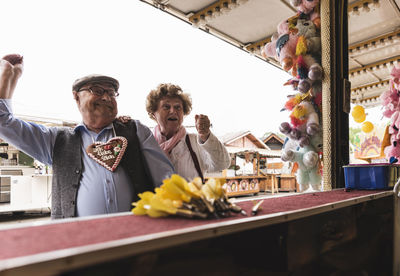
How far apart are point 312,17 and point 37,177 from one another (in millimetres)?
7146

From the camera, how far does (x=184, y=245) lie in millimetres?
700

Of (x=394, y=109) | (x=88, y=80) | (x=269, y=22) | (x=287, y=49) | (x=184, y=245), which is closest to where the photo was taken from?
(x=184, y=245)

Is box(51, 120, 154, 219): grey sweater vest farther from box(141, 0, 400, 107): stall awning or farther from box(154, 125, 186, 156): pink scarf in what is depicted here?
box(141, 0, 400, 107): stall awning

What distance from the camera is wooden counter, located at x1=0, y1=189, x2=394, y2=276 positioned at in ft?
1.75

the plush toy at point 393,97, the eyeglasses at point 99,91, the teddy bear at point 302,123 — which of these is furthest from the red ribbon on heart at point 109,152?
the plush toy at point 393,97

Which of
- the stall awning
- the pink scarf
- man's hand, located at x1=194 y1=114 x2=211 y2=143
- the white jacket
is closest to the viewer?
man's hand, located at x1=194 y1=114 x2=211 y2=143

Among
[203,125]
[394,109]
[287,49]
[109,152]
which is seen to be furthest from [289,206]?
[394,109]

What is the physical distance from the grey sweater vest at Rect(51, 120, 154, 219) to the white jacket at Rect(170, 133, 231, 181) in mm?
324

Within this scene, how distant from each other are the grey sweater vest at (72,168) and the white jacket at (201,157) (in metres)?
0.32

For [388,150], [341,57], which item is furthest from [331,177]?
[388,150]

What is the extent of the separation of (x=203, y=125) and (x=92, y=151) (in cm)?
65

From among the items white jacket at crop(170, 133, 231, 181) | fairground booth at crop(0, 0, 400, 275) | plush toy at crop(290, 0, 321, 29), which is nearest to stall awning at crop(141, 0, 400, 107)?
fairground booth at crop(0, 0, 400, 275)

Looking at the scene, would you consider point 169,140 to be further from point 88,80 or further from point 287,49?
point 287,49

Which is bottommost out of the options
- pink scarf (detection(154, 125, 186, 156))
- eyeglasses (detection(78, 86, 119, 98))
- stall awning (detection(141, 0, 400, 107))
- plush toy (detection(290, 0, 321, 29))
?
pink scarf (detection(154, 125, 186, 156))
